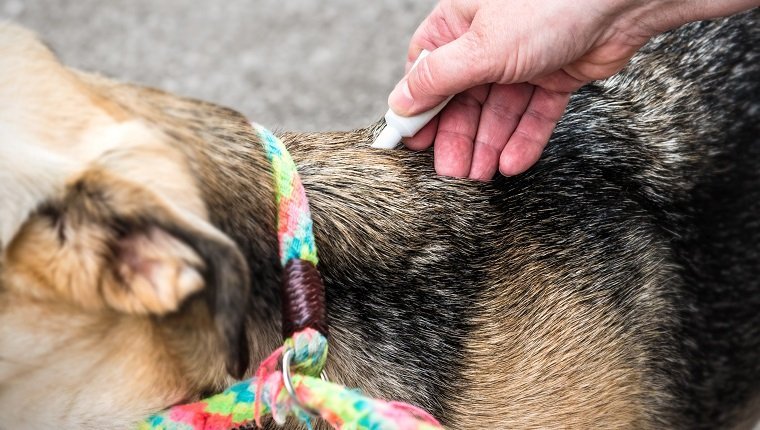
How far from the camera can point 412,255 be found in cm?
229

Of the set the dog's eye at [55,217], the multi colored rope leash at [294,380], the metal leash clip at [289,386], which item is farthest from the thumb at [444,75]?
the dog's eye at [55,217]

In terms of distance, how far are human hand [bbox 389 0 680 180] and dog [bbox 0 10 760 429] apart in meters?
0.08

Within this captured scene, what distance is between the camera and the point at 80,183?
5.53 feet

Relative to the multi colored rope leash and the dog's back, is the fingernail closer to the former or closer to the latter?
the dog's back

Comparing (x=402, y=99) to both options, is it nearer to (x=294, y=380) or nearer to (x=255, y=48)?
(x=294, y=380)

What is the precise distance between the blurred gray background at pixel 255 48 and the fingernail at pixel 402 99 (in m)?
2.60

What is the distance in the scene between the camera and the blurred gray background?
208 inches

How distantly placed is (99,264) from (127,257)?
7cm

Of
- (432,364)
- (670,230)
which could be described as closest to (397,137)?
(432,364)

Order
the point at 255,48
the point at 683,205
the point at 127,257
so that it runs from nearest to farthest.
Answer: the point at 127,257 → the point at 683,205 → the point at 255,48

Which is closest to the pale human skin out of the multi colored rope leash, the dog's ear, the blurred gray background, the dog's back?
the dog's back

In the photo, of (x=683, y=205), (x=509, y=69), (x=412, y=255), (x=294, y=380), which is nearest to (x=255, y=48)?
(x=509, y=69)

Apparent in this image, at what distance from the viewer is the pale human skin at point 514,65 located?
2.52 m

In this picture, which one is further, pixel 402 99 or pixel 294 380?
pixel 402 99
